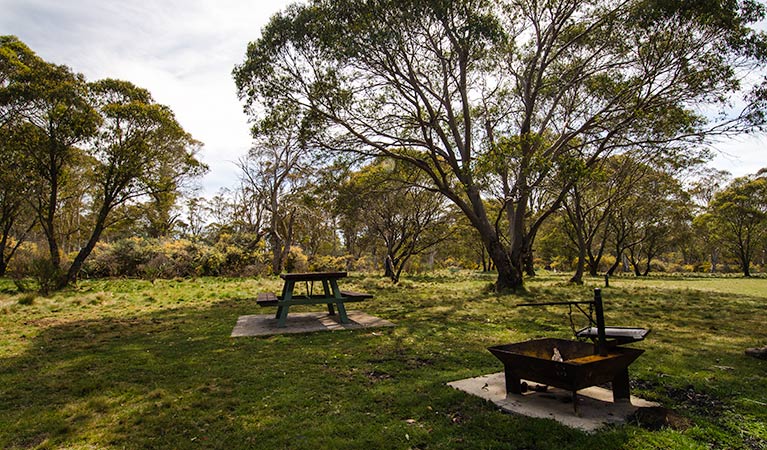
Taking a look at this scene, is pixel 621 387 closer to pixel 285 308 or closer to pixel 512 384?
pixel 512 384

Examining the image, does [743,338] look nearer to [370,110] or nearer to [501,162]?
[501,162]

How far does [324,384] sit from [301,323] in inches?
156

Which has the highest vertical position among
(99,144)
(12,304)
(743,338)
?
Answer: (99,144)

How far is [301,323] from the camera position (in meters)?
8.29

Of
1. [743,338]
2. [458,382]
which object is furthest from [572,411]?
[743,338]

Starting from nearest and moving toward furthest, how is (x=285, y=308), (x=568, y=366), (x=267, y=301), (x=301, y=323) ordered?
(x=568, y=366) → (x=267, y=301) → (x=285, y=308) → (x=301, y=323)

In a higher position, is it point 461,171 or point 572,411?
point 461,171

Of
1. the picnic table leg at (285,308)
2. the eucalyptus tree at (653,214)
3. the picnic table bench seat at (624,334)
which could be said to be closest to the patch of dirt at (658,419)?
the picnic table bench seat at (624,334)

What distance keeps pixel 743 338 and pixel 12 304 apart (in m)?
15.2

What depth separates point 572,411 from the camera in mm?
3490

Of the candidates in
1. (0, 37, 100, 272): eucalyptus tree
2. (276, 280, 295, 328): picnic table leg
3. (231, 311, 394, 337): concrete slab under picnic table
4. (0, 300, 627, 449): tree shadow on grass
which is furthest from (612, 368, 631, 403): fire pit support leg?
(0, 37, 100, 272): eucalyptus tree

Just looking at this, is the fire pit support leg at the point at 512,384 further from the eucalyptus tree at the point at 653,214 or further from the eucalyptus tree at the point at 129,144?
the eucalyptus tree at the point at 653,214

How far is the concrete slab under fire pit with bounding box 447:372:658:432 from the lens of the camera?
331 centimetres

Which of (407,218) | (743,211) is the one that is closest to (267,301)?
(407,218)
